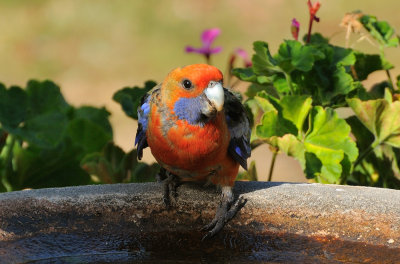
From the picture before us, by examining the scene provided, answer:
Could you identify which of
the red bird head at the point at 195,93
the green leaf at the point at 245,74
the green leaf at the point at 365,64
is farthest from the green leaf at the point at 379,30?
the red bird head at the point at 195,93

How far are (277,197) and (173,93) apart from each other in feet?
1.53

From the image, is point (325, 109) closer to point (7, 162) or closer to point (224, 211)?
point (224, 211)

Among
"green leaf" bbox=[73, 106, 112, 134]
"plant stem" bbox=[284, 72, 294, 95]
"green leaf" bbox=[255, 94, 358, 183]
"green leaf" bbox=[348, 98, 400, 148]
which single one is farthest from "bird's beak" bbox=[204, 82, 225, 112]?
"green leaf" bbox=[73, 106, 112, 134]

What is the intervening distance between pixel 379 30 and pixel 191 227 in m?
1.52

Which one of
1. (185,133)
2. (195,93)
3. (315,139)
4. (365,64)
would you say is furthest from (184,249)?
(365,64)

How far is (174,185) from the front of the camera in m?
2.39

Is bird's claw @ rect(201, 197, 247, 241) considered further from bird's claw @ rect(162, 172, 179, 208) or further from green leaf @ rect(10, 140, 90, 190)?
green leaf @ rect(10, 140, 90, 190)

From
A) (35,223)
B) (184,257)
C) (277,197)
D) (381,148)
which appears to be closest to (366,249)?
(277,197)

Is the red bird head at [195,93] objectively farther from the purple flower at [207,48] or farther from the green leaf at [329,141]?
the purple flower at [207,48]

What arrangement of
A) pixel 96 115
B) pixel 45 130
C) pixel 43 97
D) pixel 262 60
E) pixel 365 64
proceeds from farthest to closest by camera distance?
pixel 96 115, pixel 365 64, pixel 43 97, pixel 262 60, pixel 45 130

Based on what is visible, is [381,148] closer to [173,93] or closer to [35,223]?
[173,93]

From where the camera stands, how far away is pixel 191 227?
7.51 feet

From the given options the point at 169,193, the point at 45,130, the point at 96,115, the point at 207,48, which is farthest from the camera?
the point at 96,115

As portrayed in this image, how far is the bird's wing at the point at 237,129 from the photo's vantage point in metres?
2.42
